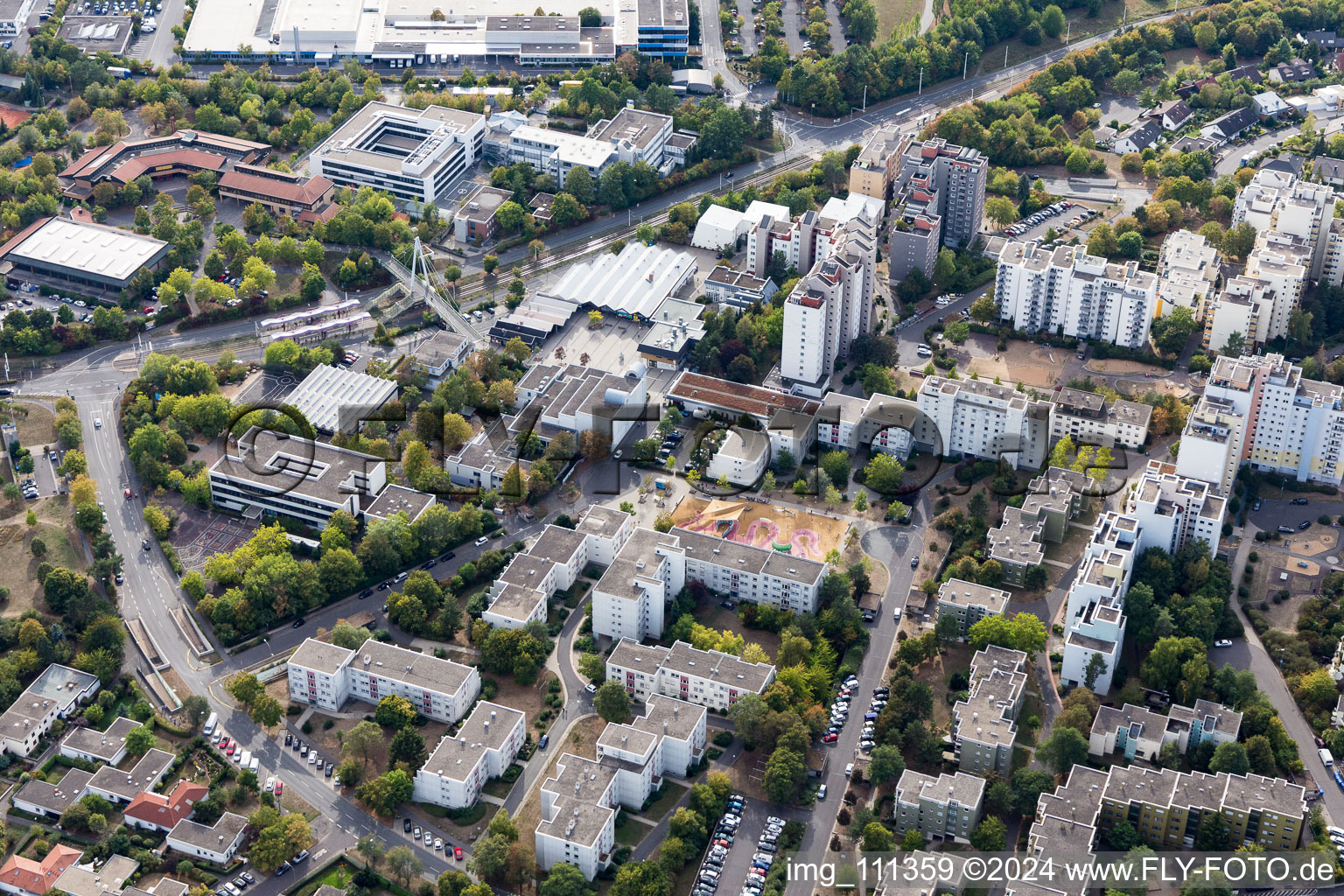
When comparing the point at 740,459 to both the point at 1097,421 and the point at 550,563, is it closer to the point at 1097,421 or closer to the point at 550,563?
the point at 550,563

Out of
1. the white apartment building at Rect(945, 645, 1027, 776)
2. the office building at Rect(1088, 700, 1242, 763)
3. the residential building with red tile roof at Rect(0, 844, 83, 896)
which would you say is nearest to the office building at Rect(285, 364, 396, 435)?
the residential building with red tile roof at Rect(0, 844, 83, 896)

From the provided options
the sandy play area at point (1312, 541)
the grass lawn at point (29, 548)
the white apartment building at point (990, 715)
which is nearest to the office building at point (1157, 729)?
the white apartment building at point (990, 715)

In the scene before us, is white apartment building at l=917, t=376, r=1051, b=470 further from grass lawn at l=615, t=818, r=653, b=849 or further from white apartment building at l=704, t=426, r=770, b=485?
grass lawn at l=615, t=818, r=653, b=849

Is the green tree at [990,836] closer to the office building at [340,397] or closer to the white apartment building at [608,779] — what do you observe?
the white apartment building at [608,779]

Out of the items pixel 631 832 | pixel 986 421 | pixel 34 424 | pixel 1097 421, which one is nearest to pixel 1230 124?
pixel 1097 421

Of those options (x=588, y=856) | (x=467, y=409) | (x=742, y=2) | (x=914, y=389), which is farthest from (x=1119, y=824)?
(x=742, y=2)

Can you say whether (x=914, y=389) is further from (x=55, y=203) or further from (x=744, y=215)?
(x=55, y=203)

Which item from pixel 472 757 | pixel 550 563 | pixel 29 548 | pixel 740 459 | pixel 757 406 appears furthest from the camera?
pixel 757 406
